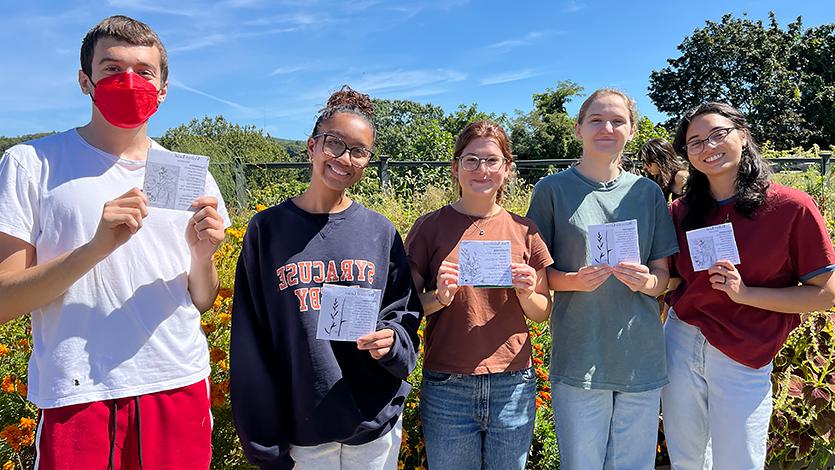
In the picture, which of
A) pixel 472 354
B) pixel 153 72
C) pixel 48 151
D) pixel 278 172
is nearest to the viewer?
pixel 48 151

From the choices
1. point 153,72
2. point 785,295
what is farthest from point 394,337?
point 785,295

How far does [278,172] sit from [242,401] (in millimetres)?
9552

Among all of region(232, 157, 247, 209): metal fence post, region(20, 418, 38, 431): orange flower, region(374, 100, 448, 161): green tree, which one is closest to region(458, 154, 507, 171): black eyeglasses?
region(20, 418, 38, 431): orange flower

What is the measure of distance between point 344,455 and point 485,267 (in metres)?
0.93

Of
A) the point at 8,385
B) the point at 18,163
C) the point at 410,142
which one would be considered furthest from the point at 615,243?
the point at 410,142

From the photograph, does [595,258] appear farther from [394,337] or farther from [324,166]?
[324,166]

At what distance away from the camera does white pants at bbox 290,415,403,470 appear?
206 centimetres

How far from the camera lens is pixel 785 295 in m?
2.44

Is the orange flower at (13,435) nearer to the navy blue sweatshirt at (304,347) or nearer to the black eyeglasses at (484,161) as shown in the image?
the navy blue sweatshirt at (304,347)

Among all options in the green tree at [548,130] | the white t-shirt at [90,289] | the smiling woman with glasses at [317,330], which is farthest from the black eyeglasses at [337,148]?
the green tree at [548,130]

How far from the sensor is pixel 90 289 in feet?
6.03

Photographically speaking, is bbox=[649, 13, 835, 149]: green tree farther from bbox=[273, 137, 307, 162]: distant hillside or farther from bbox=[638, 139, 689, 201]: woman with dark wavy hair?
bbox=[638, 139, 689, 201]: woman with dark wavy hair

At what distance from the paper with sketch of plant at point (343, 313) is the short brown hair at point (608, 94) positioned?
1421 mm

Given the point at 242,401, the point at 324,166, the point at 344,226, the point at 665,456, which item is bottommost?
the point at 665,456
